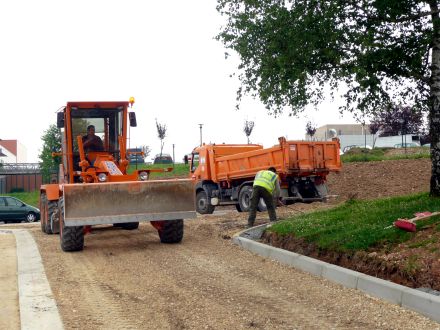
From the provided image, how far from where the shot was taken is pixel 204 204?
2169cm

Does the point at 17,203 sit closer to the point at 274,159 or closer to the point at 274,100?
the point at 274,159

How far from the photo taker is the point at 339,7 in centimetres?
963

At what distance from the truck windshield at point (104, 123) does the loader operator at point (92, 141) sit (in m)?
0.06

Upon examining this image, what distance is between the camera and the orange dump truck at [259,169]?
1872 centimetres

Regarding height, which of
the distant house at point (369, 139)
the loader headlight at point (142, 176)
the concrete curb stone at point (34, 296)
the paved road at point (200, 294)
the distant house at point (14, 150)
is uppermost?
the distant house at point (14, 150)

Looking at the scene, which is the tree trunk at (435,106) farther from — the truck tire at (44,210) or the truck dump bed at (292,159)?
the truck tire at (44,210)

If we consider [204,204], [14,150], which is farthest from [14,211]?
[14,150]

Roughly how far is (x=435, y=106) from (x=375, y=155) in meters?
22.6

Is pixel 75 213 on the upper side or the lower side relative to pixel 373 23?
lower

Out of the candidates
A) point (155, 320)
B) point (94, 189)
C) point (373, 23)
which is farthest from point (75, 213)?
point (373, 23)

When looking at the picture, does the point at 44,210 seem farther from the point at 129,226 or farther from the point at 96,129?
the point at 96,129

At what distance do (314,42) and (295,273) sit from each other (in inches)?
142

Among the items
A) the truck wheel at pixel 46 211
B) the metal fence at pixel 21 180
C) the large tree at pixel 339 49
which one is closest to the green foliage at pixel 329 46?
A: the large tree at pixel 339 49

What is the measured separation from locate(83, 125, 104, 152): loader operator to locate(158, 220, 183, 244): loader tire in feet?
7.64
